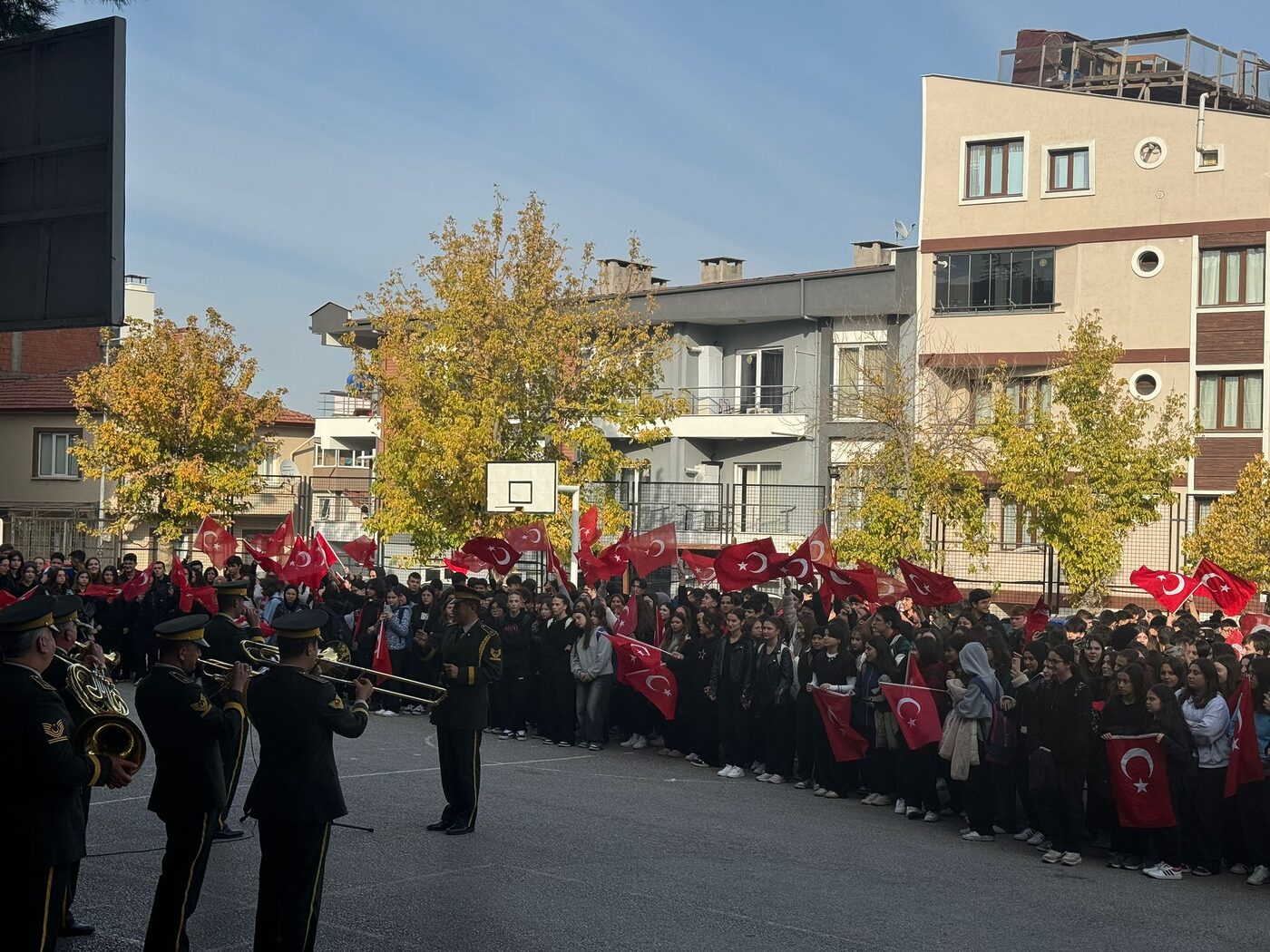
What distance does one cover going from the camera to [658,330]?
33.9 m

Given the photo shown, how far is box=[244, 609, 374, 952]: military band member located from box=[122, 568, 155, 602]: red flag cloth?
54.7 feet

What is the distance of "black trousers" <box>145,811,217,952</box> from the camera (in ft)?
26.5

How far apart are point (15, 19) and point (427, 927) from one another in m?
6.27

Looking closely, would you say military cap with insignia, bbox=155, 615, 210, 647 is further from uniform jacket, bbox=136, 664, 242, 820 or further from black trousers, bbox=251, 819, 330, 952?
black trousers, bbox=251, 819, 330, 952

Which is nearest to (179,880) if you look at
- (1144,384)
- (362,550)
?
(362,550)

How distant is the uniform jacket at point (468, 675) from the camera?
12.4 m

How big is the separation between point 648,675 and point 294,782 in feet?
32.9

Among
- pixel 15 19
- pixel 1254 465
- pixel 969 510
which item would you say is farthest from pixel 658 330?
pixel 15 19

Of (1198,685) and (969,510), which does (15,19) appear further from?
(969,510)

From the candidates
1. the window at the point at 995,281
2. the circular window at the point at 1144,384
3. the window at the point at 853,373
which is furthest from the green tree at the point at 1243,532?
the window at the point at 853,373

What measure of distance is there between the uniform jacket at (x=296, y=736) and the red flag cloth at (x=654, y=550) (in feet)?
43.9

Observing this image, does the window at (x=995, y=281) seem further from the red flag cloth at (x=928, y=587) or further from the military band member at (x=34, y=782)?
the military band member at (x=34, y=782)

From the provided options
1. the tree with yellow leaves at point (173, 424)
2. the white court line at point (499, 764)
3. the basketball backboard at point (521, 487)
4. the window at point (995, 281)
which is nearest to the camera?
the white court line at point (499, 764)

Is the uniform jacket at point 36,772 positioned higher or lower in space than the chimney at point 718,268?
lower
